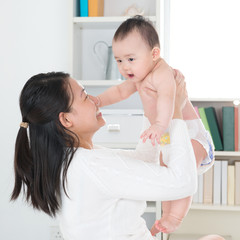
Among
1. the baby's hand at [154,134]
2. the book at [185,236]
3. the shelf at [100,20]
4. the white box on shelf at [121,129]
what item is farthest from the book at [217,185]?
the baby's hand at [154,134]

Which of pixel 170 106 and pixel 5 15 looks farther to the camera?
pixel 5 15

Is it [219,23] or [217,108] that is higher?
[219,23]

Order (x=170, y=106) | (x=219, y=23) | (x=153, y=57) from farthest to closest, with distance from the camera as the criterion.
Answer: (x=219, y=23), (x=153, y=57), (x=170, y=106)

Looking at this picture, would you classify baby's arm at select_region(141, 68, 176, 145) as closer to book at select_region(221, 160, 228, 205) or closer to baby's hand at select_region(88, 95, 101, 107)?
baby's hand at select_region(88, 95, 101, 107)

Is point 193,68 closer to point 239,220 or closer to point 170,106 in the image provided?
point 239,220

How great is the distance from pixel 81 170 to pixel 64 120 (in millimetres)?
168

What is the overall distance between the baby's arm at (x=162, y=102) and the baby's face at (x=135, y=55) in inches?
2.2

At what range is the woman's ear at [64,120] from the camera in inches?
54.5

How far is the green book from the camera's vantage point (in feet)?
9.00

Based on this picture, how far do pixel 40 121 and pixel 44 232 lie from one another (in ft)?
Answer: 6.49

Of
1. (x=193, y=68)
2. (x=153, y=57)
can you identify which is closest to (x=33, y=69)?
(x=193, y=68)

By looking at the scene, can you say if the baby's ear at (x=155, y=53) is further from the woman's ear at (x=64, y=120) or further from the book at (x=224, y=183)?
the book at (x=224, y=183)

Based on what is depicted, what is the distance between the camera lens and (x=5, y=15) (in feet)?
10.5

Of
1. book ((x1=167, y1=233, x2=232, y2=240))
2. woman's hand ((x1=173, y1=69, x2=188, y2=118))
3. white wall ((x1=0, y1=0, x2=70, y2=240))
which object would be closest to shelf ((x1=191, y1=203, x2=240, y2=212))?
book ((x1=167, y1=233, x2=232, y2=240))
